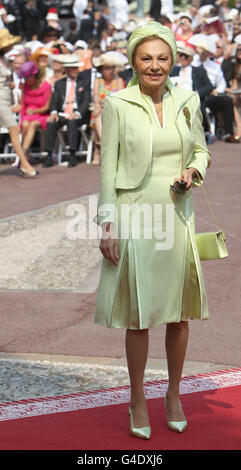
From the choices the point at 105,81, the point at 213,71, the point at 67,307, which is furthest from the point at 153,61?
the point at 213,71

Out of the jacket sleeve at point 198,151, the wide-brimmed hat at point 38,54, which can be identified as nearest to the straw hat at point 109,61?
the wide-brimmed hat at point 38,54

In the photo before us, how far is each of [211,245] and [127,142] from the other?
0.68 m

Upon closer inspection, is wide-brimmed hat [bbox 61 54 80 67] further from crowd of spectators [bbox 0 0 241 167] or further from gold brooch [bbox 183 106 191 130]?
gold brooch [bbox 183 106 191 130]

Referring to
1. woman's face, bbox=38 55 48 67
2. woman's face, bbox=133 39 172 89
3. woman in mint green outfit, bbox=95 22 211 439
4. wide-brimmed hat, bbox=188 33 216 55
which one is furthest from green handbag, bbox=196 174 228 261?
wide-brimmed hat, bbox=188 33 216 55

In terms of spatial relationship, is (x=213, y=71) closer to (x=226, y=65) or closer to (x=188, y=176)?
(x=226, y=65)

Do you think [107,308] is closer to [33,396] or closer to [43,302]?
[33,396]

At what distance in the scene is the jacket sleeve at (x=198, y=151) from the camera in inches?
179

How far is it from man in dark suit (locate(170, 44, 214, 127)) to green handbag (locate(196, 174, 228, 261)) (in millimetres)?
10875

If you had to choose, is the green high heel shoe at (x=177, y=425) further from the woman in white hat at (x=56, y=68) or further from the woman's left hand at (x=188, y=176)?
the woman in white hat at (x=56, y=68)

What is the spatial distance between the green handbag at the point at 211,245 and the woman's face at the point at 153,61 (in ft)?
2.60

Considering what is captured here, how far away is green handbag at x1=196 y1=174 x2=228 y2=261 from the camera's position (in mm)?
4602

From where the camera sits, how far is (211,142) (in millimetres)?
16406

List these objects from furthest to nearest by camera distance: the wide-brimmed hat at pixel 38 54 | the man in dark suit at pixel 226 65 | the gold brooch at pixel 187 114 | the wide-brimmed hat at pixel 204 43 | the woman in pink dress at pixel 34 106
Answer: the man in dark suit at pixel 226 65
the wide-brimmed hat at pixel 204 43
the wide-brimmed hat at pixel 38 54
the woman in pink dress at pixel 34 106
the gold brooch at pixel 187 114
